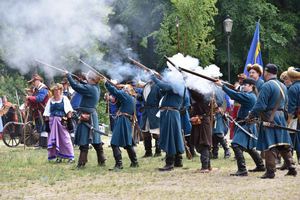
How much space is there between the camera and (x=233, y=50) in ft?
79.7

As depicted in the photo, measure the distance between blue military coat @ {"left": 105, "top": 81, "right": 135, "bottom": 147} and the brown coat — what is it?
1.26 meters

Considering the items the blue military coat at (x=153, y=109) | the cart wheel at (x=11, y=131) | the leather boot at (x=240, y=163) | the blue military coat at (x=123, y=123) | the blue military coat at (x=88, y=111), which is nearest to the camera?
the leather boot at (x=240, y=163)

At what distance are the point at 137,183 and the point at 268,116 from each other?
2307 mm

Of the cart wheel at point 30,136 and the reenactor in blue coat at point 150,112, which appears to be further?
the cart wheel at point 30,136

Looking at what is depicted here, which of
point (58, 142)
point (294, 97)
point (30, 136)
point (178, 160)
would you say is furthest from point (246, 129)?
point (30, 136)

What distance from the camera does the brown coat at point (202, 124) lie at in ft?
26.5

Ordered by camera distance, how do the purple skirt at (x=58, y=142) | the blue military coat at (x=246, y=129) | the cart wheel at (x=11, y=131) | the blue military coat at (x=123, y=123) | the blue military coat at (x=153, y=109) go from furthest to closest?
1. the cart wheel at (x=11, y=131)
2. the blue military coat at (x=153, y=109)
3. the purple skirt at (x=58, y=142)
4. the blue military coat at (x=123, y=123)
5. the blue military coat at (x=246, y=129)

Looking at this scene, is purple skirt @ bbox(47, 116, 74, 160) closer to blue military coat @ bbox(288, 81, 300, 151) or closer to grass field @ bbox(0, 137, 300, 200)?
grass field @ bbox(0, 137, 300, 200)

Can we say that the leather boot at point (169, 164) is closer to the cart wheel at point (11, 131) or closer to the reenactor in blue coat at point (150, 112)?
the reenactor in blue coat at point (150, 112)

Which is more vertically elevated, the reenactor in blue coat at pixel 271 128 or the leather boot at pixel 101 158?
the reenactor in blue coat at pixel 271 128

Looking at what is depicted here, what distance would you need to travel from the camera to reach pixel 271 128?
7.14 m

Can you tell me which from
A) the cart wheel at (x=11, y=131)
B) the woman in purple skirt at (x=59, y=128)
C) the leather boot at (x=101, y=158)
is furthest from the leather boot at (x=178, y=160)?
the cart wheel at (x=11, y=131)

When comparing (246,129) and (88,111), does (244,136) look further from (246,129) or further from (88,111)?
(88,111)

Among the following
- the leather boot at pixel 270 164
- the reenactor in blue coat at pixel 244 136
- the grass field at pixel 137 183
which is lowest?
the grass field at pixel 137 183
